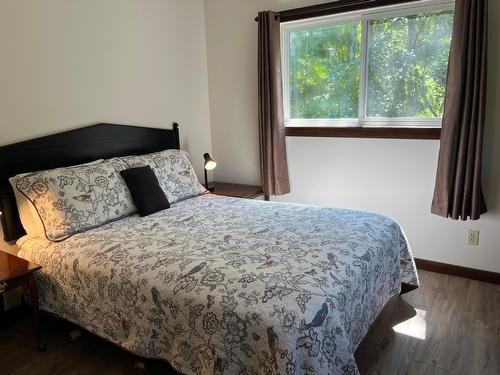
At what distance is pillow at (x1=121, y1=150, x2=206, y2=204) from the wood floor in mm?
1123

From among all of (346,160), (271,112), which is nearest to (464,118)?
(346,160)

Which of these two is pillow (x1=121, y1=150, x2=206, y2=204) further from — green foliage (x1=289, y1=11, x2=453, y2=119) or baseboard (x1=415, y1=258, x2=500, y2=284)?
baseboard (x1=415, y1=258, x2=500, y2=284)

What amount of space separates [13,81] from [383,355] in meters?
2.64

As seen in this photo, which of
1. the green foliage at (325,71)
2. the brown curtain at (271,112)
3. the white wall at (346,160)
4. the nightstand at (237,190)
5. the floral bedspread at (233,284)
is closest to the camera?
the floral bedspread at (233,284)

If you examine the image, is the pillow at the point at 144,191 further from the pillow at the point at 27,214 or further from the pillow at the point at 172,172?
the pillow at the point at 27,214

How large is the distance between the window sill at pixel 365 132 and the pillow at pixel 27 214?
2083 millimetres

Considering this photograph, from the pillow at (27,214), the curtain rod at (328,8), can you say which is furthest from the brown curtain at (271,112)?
the pillow at (27,214)

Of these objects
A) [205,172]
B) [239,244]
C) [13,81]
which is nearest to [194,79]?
[205,172]

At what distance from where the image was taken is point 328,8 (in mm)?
3039

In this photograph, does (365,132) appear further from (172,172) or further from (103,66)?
(103,66)

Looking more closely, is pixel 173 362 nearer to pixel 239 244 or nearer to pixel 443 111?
pixel 239 244

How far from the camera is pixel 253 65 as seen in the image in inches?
139

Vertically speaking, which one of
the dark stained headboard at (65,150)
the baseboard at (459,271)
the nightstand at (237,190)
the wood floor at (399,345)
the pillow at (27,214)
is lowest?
the wood floor at (399,345)

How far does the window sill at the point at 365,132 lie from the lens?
2.85 metres
